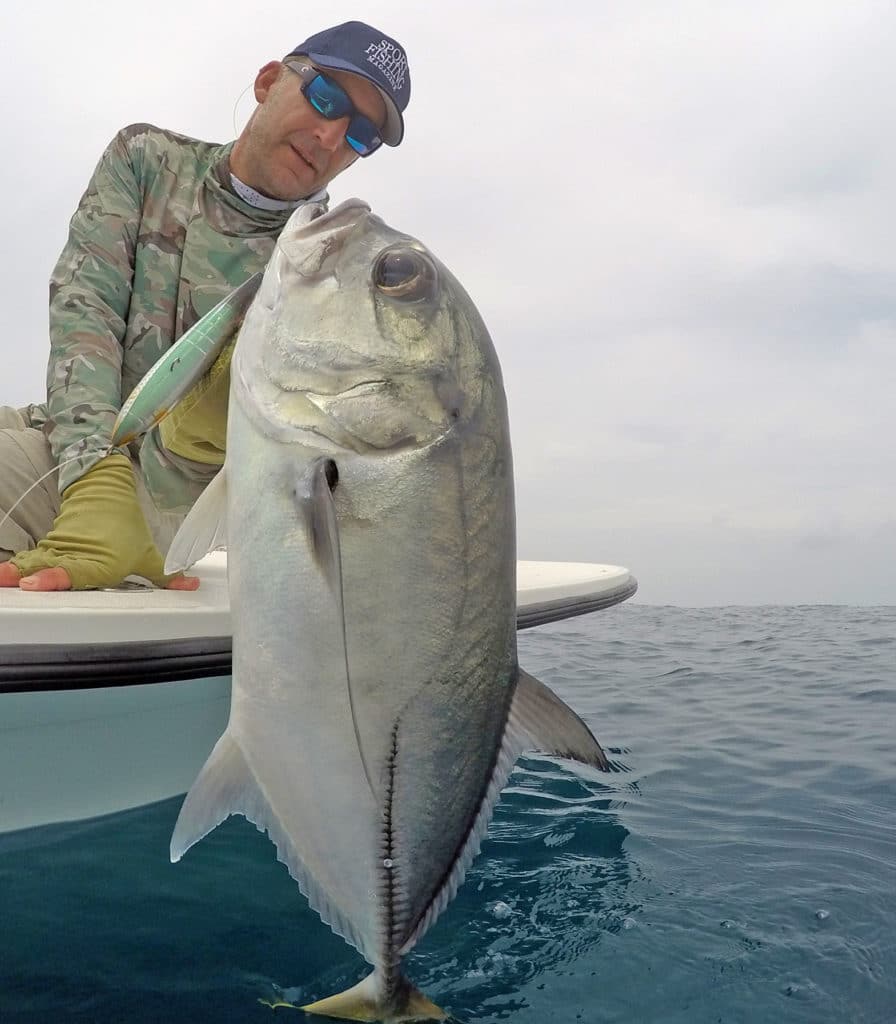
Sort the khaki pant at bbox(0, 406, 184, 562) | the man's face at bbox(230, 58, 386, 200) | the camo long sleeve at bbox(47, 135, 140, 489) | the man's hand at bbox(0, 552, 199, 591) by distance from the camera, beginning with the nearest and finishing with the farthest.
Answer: the man's hand at bbox(0, 552, 199, 591) < the camo long sleeve at bbox(47, 135, 140, 489) < the man's face at bbox(230, 58, 386, 200) < the khaki pant at bbox(0, 406, 184, 562)

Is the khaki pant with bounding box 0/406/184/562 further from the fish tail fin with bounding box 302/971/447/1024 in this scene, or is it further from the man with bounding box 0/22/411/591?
the fish tail fin with bounding box 302/971/447/1024

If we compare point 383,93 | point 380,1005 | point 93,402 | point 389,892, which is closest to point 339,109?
point 383,93

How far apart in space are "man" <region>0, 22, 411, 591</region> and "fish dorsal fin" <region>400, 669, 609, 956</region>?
47.4 inches

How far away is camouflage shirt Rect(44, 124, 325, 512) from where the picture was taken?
292 cm

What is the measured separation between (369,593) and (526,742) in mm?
434

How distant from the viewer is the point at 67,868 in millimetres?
2625

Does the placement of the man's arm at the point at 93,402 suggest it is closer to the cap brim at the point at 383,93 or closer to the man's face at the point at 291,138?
the man's face at the point at 291,138

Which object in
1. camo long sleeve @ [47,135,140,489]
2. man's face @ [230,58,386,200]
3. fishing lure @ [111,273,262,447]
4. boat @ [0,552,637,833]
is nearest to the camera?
fishing lure @ [111,273,262,447]

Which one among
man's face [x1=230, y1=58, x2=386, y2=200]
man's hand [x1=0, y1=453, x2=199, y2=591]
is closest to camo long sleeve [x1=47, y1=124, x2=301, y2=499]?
man's face [x1=230, y1=58, x2=386, y2=200]

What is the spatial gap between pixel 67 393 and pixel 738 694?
560 centimetres

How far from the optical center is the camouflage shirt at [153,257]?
2.92m

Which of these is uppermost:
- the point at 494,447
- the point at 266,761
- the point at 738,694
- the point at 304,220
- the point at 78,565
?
the point at 304,220

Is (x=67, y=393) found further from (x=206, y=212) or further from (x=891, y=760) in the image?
(x=891, y=760)

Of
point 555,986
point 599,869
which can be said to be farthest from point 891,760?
point 555,986
